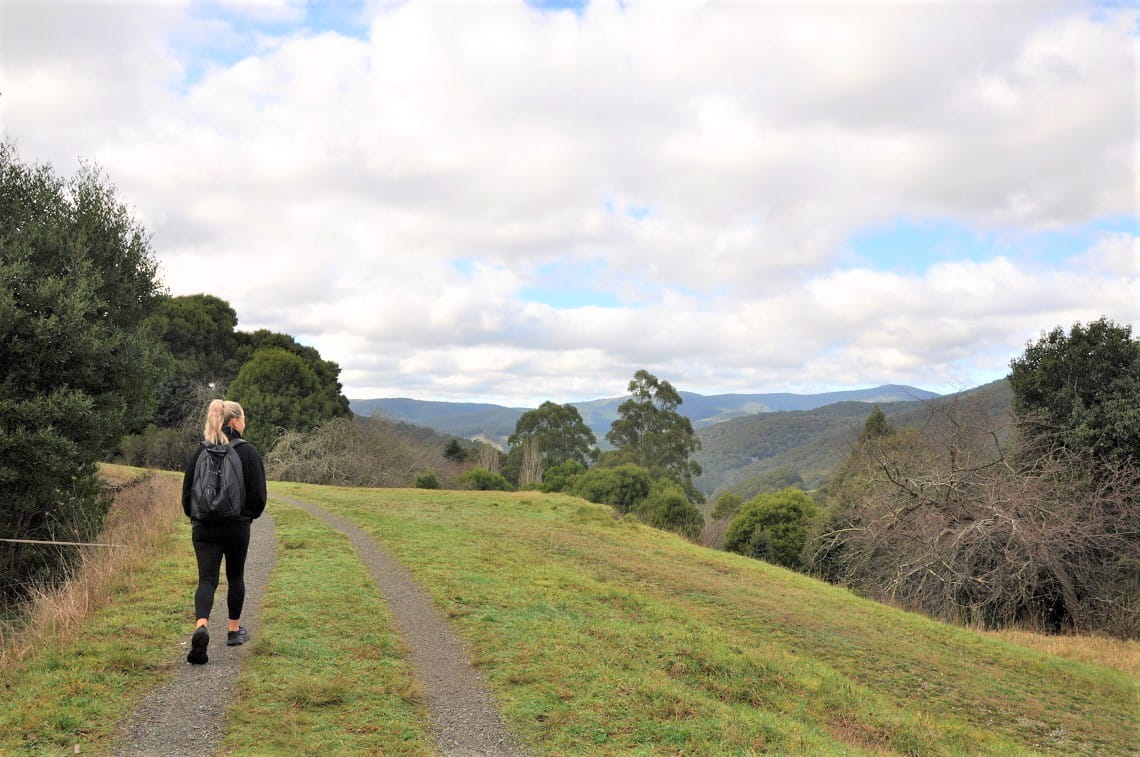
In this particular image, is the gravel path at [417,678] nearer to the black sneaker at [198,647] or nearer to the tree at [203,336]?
the black sneaker at [198,647]

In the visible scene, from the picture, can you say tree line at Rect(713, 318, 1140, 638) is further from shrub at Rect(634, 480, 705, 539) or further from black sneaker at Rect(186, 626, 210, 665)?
black sneaker at Rect(186, 626, 210, 665)

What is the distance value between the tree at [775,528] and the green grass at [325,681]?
27.8 m

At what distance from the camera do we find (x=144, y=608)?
755 cm

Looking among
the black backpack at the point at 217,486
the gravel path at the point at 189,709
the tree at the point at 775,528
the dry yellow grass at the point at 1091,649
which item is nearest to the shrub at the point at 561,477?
the tree at the point at 775,528

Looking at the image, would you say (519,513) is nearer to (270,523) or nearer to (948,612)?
(270,523)

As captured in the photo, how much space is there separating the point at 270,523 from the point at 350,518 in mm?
2472

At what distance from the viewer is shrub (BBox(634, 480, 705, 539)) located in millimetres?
38969

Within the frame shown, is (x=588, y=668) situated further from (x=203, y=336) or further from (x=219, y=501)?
(x=203, y=336)

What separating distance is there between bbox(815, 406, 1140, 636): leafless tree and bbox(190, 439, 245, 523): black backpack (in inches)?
686

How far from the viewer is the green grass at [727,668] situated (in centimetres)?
591

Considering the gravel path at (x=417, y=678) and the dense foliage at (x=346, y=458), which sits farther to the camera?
the dense foliage at (x=346, y=458)

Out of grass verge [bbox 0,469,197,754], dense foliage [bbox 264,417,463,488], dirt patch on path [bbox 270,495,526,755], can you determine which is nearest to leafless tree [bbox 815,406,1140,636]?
dirt patch on path [bbox 270,495,526,755]

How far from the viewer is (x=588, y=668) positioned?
22.5 ft

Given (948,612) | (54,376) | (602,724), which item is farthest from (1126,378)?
(54,376)
